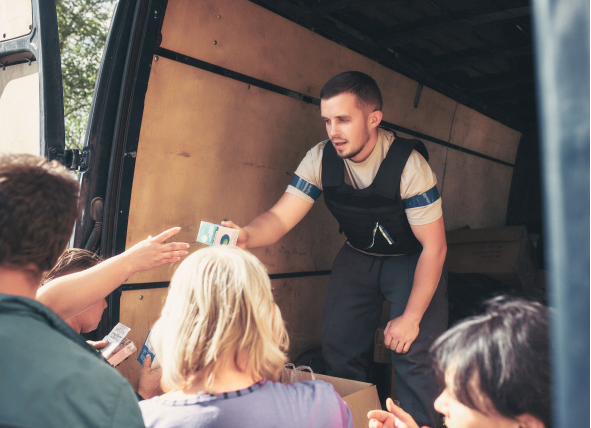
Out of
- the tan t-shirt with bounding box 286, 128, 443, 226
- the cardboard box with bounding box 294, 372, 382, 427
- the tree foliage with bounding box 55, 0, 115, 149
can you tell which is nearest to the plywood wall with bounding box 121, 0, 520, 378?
the tan t-shirt with bounding box 286, 128, 443, 226

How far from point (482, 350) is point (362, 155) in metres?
1.52

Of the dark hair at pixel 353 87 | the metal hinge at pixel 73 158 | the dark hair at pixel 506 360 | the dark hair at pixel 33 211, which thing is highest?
the dark hair at pixel 353 87

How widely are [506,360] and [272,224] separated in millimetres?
1557

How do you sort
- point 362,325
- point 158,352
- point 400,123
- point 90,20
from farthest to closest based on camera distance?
point 90,20
point 400,123
point 362,325
point 158,352

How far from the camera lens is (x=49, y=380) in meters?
0.80

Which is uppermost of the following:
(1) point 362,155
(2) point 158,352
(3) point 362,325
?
(1) point 362,155

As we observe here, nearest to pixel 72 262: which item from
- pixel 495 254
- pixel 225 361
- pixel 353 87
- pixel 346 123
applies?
pixel 225 361

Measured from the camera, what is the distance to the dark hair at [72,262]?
1781 mm

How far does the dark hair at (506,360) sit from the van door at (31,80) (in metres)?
1.83

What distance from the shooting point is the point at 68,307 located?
4.47 ft

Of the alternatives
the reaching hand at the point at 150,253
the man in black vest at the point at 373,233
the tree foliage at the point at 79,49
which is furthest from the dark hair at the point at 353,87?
the tree foliage at the point at 79,49

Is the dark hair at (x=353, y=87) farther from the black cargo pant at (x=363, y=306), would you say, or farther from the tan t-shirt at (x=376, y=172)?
the black cargo pant at (x=363, y=306)

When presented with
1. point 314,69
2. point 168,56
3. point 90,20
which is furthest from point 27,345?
point 90,20

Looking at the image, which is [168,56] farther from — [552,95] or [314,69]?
[552,95]
